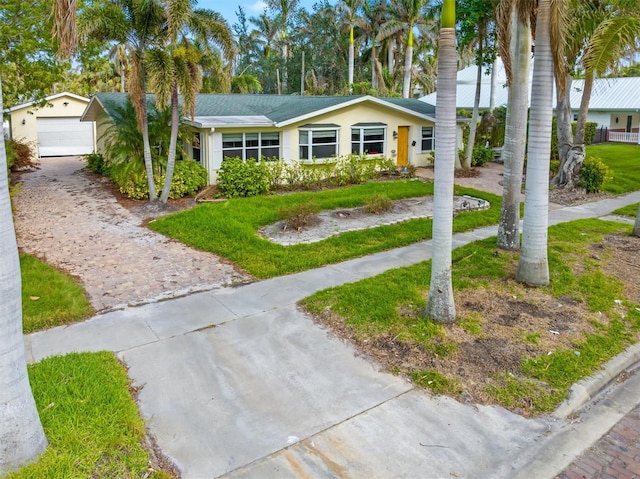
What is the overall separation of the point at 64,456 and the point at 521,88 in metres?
8.82

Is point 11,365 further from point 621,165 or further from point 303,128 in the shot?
point 621,165

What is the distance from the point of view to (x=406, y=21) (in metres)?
33.6

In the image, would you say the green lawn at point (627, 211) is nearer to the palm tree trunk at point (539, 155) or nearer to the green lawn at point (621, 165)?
the green lawn at point (621, 165)

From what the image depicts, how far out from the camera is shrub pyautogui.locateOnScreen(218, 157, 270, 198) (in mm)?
16469

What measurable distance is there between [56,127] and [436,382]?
29.8 meters

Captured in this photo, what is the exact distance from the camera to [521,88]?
9.27m

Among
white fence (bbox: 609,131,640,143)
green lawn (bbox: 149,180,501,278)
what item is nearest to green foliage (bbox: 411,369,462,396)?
green lawn (bbox: 149,180,501,278)

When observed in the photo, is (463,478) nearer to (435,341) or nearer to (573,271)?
(435,341)

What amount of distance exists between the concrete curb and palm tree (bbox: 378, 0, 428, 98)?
29.4 metres

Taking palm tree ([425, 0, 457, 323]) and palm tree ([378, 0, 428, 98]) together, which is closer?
palm tree ([425, 0, 457, 323])

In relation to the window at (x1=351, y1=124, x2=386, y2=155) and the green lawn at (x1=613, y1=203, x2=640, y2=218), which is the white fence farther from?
the green lawn at (x1=613, y1=203, x2=640, y2=218)

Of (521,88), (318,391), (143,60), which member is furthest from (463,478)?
(143,60)

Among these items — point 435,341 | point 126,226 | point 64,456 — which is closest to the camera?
point 64,456

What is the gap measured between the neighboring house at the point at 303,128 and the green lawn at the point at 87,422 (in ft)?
40.3
